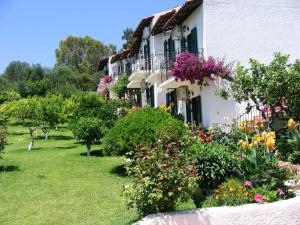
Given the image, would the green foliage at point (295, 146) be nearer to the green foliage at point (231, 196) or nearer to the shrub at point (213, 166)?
the shrub at point (213, 166)

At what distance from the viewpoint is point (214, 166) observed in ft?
36.5

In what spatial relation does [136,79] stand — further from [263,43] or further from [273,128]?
[273,128]

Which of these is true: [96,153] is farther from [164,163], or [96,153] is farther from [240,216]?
[240,216]

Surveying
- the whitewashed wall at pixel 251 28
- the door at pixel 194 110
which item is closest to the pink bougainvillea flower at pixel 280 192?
the whitewashed wall at pixel 251 28

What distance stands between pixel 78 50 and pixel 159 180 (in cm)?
8147

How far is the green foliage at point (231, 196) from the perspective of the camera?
9.04 m

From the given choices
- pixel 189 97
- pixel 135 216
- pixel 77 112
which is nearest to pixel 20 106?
pixel 77 112

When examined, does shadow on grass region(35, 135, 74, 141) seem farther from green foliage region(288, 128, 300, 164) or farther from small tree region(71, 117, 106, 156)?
green foliage region(288, 128, 300, 164)

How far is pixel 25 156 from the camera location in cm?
2292

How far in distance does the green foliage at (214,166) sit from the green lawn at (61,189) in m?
1.93

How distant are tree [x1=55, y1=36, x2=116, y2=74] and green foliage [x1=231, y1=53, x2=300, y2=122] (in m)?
71.0

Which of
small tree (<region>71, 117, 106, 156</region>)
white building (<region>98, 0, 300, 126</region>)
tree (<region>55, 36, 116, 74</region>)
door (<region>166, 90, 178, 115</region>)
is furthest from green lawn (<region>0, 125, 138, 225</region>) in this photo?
tree (<region>55, 36, 116, 74</region>)

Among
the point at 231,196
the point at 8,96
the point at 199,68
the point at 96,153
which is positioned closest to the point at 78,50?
the point at 8,96

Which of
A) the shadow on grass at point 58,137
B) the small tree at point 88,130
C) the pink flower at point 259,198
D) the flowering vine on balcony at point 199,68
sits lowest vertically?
the pink flower at point 259,198
